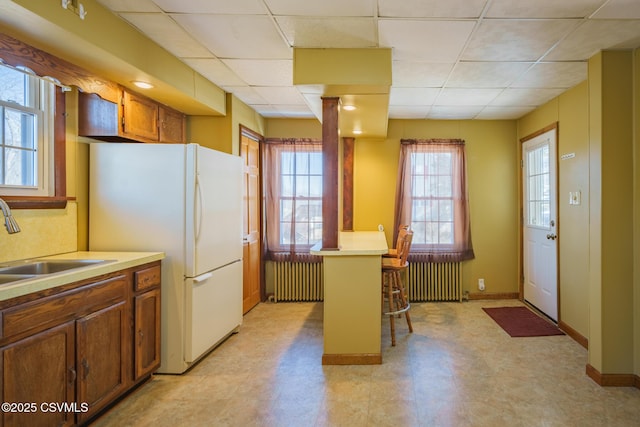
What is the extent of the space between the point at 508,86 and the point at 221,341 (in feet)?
11.8

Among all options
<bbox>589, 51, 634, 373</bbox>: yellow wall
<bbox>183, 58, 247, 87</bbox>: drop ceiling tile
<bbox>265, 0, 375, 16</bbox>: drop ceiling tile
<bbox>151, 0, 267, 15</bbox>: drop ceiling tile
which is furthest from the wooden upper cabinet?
<bbox>589, 51, 634, 373</bbox>: yellow wall

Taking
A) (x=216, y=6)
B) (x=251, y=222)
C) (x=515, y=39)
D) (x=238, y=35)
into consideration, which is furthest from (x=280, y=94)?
(x=515, y=39)

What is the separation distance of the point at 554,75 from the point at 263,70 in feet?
8.29

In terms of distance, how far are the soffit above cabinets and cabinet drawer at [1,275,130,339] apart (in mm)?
1645

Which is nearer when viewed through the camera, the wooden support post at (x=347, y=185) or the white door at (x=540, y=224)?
the white door at (x=540, y=224)

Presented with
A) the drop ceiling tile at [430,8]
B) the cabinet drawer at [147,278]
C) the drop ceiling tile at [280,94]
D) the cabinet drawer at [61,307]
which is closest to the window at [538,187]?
the drop ceiling tile at [430,8]

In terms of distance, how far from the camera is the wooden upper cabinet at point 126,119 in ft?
8.35

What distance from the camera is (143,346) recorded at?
2.39m

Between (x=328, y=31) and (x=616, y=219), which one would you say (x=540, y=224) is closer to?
(x=616, y=219)

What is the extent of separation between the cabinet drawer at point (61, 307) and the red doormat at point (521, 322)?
135 inches

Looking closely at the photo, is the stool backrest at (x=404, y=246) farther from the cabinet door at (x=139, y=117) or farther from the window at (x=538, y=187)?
the cabinet door at (x=139, y=117)

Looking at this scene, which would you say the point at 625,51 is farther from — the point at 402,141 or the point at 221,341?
the point at 221,341

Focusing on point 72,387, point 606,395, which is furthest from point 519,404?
point 72,387

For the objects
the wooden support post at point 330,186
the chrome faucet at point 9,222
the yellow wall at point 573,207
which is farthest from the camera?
the yellow wall at point 573,207
